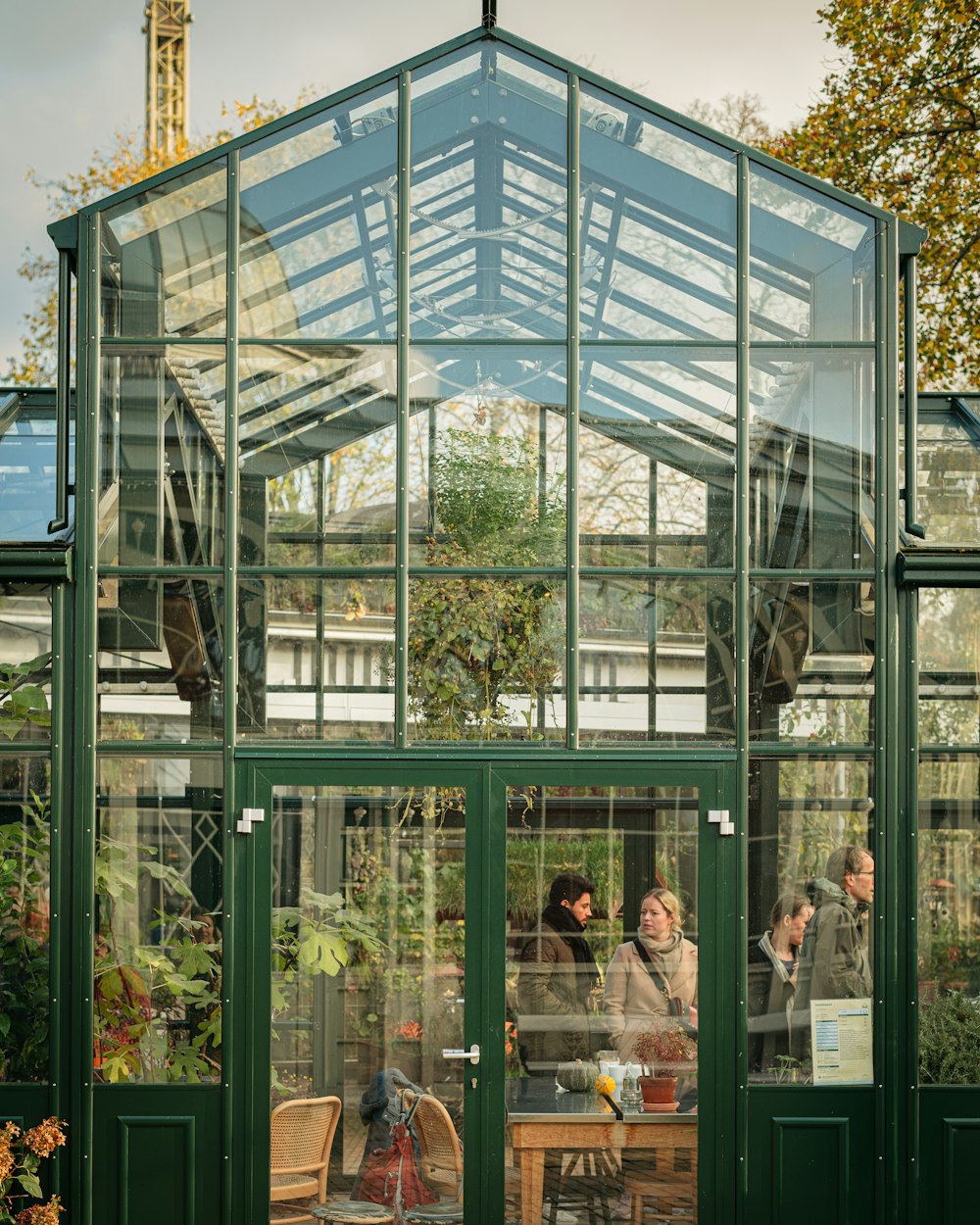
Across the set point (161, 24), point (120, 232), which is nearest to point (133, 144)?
point (161, 24)

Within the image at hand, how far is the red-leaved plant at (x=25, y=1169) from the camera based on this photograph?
6.16 m

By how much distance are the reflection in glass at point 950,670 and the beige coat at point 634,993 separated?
168 centimetres

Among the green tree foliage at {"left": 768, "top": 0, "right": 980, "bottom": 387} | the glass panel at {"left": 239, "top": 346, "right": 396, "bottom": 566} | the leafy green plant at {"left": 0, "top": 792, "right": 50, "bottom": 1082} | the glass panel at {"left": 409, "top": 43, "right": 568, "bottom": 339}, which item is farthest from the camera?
the green tree foliage at {"left": 768, "top": 0, "right": 980, "bottom": 387}

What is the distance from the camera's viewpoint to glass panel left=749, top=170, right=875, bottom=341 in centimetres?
713

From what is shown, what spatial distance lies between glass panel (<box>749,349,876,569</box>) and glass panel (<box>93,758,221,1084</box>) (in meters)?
3.05

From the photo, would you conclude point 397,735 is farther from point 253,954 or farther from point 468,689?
point 253,954

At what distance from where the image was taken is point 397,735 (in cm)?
686

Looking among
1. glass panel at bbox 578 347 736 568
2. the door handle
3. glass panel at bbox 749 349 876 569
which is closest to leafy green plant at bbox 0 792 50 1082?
the door handle

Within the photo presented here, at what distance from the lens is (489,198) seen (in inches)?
281

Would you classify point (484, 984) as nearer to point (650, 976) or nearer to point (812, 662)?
point (650, 976)

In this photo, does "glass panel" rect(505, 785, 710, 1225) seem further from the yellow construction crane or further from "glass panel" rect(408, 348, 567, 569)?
the yellow construction crane

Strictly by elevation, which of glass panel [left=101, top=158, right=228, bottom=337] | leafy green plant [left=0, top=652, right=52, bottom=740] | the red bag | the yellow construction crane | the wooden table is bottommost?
the red bag

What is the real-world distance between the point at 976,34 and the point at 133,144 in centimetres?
1236

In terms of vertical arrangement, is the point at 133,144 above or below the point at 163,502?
above
